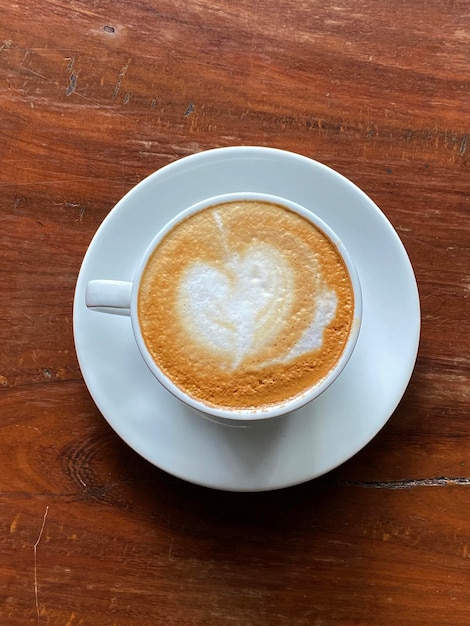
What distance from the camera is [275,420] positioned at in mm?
1120

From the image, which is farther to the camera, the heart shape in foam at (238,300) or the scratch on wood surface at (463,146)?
the scratch on wood surface at (463,146)

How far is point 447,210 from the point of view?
127 cm

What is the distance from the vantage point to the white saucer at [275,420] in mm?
1115

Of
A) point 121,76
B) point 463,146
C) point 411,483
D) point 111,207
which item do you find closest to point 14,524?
point 111,207

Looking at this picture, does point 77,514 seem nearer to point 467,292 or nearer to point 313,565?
point 313,565

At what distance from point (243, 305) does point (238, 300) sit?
0.4 inches

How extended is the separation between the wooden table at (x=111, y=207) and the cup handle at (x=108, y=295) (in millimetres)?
258

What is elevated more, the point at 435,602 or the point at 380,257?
the point at 380,257

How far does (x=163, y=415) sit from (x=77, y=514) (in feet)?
0.94

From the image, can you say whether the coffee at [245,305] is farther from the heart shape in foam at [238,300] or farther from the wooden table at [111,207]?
the wooden table at [111,207]

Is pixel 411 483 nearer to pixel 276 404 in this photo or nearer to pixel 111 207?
pixel 276 404

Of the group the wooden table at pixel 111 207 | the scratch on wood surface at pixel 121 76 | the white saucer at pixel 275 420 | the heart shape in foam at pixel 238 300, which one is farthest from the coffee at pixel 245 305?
the scratch on wood surface at pixel 121 76

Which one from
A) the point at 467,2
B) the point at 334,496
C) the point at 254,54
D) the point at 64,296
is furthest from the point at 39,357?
the point at 467,2

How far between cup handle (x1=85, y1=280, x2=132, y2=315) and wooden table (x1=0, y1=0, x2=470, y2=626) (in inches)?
10.1
